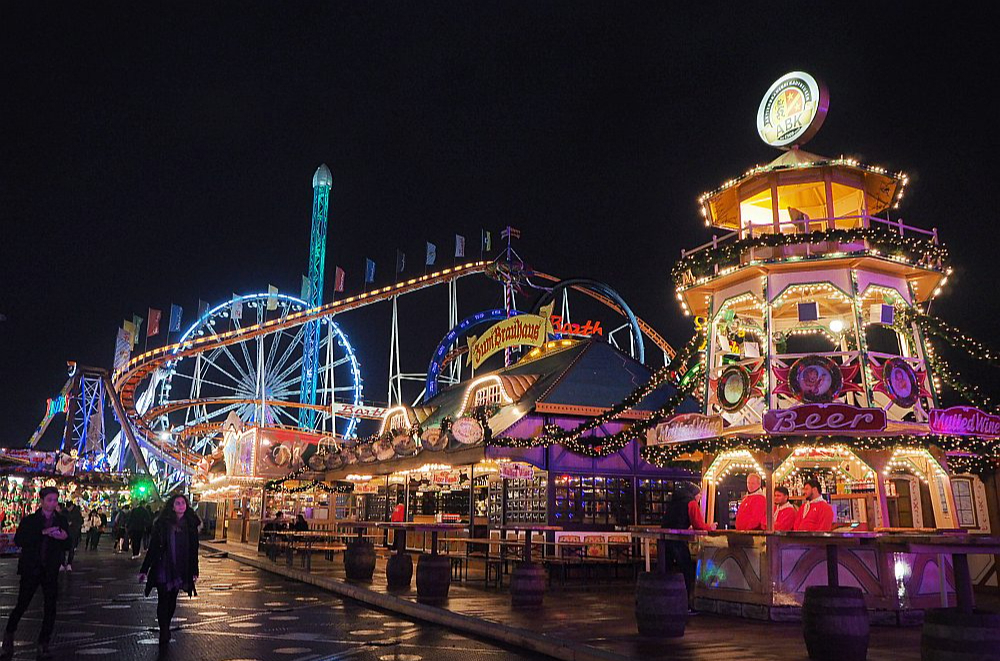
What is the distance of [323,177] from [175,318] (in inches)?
852

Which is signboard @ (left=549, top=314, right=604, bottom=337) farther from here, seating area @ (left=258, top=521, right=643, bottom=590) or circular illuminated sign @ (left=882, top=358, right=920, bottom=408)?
circular illuminated sign @ (left=882, top=358, right=920, bottom=408)

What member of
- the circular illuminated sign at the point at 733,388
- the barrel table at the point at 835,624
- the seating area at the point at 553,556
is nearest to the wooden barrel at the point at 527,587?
the seating area at the point at 553,556

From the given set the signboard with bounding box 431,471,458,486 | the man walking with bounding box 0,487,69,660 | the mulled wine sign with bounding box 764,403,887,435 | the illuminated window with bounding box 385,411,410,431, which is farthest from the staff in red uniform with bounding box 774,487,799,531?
the illuminated window with bounding box 385,411,410,431

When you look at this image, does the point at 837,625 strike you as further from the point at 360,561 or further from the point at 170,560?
the point at 360,561

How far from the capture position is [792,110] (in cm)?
1498

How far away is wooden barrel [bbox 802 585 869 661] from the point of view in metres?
7.33

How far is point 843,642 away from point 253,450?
30402mm

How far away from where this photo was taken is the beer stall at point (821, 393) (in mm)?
11031

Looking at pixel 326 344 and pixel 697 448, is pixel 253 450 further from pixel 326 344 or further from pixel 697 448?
pixel 697 448

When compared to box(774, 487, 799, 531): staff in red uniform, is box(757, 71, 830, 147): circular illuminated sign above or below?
above

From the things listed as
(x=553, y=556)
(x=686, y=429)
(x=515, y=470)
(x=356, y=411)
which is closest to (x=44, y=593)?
(x=686, y=429)

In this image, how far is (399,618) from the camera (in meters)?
11.6

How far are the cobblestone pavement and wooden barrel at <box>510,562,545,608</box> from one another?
155cm

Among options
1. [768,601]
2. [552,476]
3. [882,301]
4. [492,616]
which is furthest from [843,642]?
[552,476]
